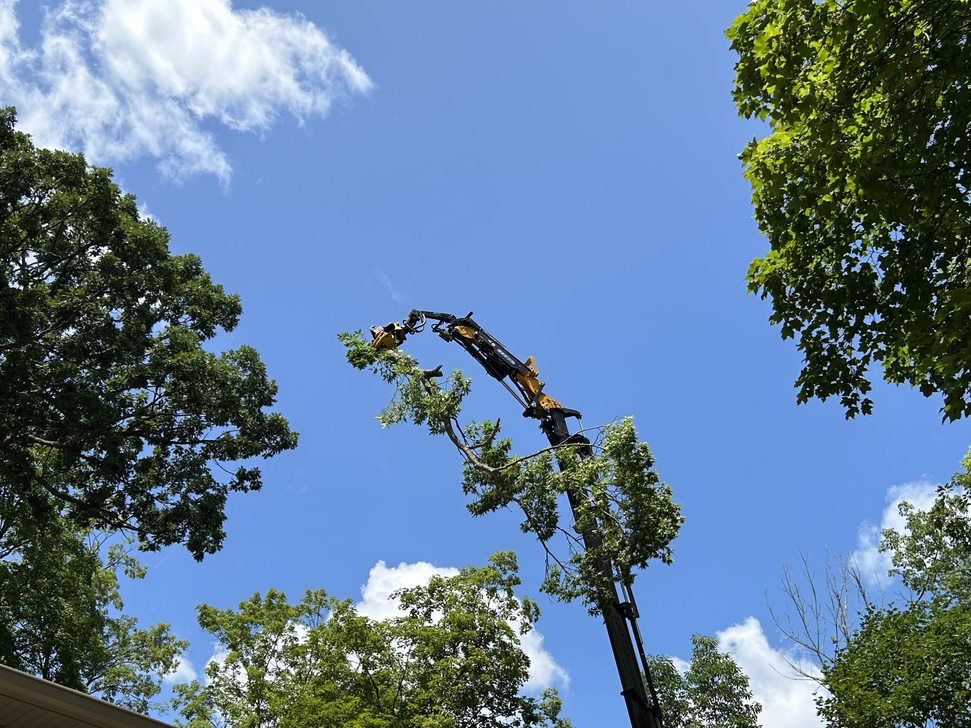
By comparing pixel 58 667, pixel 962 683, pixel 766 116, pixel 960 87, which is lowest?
pixel 962 683

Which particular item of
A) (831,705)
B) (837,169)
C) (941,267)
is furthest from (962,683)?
(837,169)

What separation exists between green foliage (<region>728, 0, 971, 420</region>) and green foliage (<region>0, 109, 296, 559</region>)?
10.6 m

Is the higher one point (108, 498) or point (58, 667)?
point (108, 498)

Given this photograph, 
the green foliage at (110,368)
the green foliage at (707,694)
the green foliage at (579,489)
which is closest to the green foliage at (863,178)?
the green foliage at (579,489)

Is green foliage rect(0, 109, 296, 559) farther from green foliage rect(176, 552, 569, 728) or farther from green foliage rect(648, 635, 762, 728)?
green foliage rect(648, 635, 762, 728)

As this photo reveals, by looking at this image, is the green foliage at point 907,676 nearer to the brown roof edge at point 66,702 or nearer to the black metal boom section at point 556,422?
the black metal boom section at point 556,422

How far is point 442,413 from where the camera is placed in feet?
34.8

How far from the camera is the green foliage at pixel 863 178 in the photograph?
5.66 m

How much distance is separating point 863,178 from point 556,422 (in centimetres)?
501

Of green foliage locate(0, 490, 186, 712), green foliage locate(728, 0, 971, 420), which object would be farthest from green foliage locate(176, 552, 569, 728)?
green foliage locate(728, 0, 971, 420)

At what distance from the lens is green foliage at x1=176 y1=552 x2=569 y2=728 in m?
15.0

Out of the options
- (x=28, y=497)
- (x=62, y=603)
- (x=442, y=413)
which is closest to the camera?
(x=442, y=413)

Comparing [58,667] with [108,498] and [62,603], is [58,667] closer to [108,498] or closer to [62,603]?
[62,603]

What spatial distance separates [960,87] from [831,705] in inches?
473
